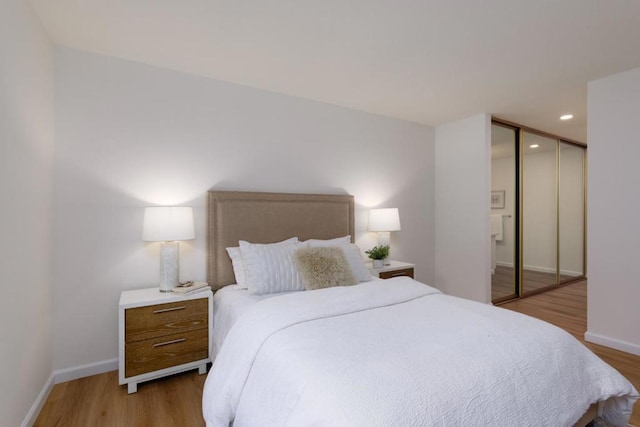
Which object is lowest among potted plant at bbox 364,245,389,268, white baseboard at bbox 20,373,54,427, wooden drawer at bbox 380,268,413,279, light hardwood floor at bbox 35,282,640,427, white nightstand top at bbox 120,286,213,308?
light hardwood floor at bbox 35,282,640,427

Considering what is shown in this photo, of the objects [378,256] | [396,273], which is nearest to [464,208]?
[396,273]

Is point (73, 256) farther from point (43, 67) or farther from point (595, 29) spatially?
point (595, 29)

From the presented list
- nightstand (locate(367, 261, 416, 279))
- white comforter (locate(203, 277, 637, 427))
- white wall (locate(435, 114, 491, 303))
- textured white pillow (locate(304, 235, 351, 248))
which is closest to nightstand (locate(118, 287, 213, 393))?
white comforter (locate(203, 277, 637, 427))

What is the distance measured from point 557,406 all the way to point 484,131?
319cm

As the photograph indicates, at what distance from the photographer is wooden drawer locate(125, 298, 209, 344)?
2.13 meters

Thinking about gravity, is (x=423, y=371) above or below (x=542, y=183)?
below

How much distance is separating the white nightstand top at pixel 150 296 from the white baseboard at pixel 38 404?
70 centimetres

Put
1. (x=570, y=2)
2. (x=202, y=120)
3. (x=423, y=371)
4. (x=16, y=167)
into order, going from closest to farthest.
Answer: (x=423, y=371)
(x=16, y=167)
(x=570, y=2)
(x=202, y=120)

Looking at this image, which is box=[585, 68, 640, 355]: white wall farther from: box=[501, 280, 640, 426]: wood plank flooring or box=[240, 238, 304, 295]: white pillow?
box=[240, 238, 304, 295]: white pillow

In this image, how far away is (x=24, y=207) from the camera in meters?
1.76

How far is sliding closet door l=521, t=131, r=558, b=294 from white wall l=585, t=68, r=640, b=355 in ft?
4.45

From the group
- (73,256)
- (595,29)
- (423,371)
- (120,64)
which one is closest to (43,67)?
(120,64)

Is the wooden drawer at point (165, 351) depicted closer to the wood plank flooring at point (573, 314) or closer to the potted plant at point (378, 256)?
the potted plant at point (378, 256)

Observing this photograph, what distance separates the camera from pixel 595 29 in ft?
6.86
